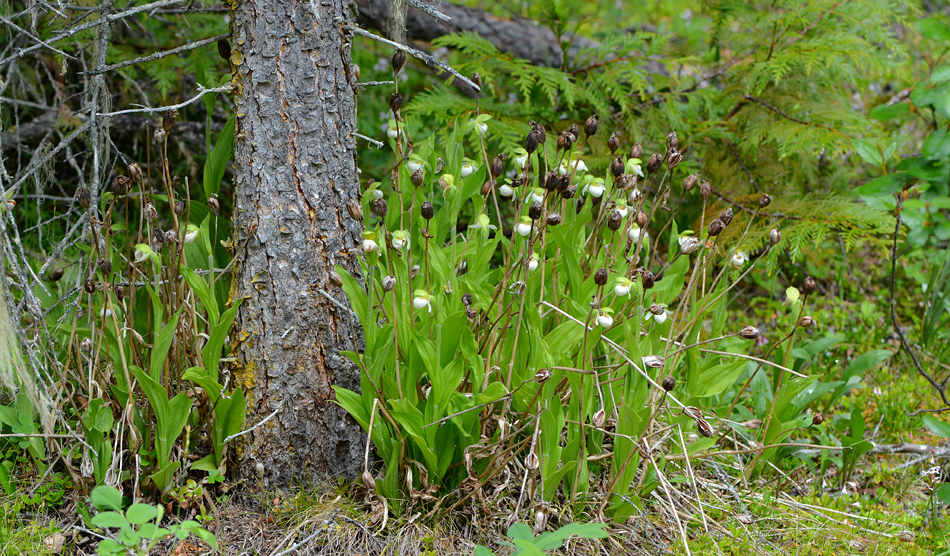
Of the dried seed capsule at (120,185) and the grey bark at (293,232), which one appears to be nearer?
the dried seed capsule at (120,185)

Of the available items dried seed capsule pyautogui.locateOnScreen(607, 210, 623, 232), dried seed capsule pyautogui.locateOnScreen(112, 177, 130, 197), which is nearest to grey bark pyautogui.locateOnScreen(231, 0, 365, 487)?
dried seed capsule pyautogui.locateOnScreen(112, 177, 130, 197)

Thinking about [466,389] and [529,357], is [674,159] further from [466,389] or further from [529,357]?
[466,389]

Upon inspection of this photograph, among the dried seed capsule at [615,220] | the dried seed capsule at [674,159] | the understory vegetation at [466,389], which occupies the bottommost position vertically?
the understory vegetation at [466,389]

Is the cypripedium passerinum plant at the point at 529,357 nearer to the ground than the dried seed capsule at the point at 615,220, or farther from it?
nearer to the ground

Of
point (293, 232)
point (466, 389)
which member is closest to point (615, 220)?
point (466, 389)

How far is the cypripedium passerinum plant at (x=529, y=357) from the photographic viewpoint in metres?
1.70

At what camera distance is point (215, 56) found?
3410mm

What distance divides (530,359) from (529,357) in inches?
2.2

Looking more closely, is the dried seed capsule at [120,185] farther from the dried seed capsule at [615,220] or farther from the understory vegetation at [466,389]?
the dried seed capsule at [615,220]

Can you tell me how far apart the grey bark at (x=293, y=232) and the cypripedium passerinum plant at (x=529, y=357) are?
0.49 ft

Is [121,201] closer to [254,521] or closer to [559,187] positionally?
[254,521]

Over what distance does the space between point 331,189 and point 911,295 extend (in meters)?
3.26

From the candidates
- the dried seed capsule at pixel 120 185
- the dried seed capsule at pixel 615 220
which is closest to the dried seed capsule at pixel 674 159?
the dried seed capsule at pixel 615 220

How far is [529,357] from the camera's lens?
1832mm
